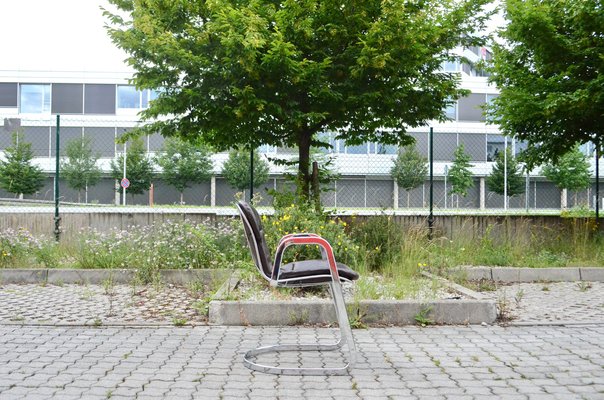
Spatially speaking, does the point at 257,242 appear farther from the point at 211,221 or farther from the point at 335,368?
the point at 211,221

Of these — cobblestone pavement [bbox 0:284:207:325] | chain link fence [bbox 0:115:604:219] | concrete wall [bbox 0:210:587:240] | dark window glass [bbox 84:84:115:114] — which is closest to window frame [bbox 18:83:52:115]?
dark window glass [bbox 84:84:115:114]

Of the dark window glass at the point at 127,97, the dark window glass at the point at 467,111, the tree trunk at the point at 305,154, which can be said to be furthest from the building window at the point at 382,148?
the dark window glass at the point at 467,111

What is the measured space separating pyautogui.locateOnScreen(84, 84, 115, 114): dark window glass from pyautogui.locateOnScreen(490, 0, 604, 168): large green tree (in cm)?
3804

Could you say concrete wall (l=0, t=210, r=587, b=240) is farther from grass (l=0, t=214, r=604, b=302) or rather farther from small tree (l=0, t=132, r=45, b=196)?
small tree (l=0, t=132, r=45, b=196)

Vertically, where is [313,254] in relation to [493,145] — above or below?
below

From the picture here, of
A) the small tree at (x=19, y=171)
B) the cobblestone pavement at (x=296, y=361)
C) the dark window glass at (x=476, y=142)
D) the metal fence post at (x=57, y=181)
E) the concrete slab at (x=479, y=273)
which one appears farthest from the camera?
the dark window glass at (x=476, y=142)

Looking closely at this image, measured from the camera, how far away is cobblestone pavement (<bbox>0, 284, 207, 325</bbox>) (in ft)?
20.8

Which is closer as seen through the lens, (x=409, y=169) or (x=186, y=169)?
(x=409, y=169)

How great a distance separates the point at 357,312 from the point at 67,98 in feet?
144

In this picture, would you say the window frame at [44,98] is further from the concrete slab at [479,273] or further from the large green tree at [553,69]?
the concrete slab at [479,273]

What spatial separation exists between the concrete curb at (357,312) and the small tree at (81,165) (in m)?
9.44

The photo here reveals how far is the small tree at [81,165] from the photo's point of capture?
1530 centimetres

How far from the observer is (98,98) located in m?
46.1

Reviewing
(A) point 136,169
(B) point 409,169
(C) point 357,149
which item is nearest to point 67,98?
(A) point 136,169
